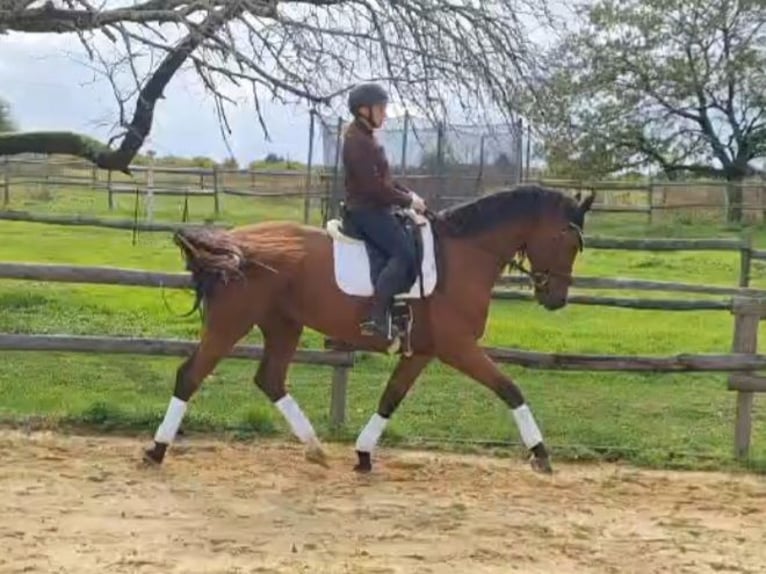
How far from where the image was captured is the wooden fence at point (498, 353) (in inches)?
299

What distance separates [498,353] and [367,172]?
1.93m

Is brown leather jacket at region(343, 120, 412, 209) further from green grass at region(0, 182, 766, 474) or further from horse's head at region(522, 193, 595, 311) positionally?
green grass at region(0, 182, 766, 474)

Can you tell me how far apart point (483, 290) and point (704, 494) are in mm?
1696

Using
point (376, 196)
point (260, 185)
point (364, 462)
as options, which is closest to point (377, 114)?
point (376, 196)

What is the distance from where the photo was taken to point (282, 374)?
22.6 ft

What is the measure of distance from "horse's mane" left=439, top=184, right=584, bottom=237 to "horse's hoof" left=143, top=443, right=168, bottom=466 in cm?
208

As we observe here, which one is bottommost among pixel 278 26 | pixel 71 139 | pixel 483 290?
pixel 483 290

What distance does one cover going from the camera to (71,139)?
10.8 meters

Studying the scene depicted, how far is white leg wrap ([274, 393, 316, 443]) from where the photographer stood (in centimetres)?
677

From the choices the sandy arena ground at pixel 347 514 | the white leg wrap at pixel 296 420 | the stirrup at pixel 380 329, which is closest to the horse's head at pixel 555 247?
the stirrup at pixel 380 329

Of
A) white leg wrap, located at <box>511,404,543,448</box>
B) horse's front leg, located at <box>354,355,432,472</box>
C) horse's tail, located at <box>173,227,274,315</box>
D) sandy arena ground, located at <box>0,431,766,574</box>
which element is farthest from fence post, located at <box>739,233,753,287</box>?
horse's tail, located at <box>173,227,274,315</box>

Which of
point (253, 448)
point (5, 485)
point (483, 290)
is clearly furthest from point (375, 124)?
point (5, 485)

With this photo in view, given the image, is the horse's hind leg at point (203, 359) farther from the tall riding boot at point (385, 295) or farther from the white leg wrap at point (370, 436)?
the white leg wrap at point (370, 436)

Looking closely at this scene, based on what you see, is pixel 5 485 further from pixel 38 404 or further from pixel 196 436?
pixel 38 404
